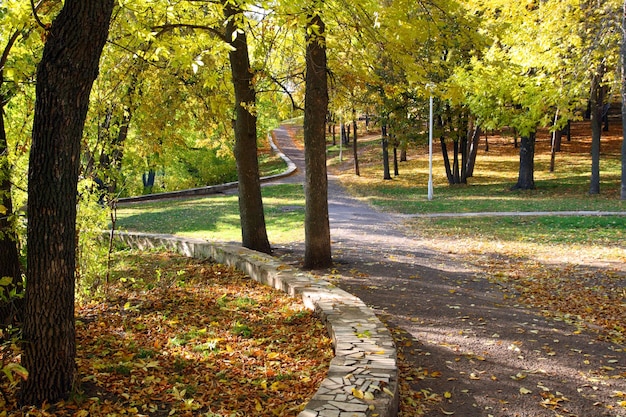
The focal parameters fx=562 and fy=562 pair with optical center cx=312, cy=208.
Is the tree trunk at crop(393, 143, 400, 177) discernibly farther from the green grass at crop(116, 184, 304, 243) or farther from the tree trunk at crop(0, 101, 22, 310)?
the tree trunk at crop(0, 101, 22, 310)

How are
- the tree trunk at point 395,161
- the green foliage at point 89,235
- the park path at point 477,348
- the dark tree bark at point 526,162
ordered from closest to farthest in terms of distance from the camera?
the park path at point 477,348
the green foliage at point 89,235
the dark tree bark at point 526,162
the tree trunk at point 395,161

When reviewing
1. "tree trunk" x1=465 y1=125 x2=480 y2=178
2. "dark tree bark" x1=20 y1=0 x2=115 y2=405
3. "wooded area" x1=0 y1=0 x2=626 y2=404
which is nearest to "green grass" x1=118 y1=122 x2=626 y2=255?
"tree trunk" x1=465 y1=125 x2=480 y2=178

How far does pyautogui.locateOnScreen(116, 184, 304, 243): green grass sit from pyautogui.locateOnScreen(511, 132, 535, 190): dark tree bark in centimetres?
988

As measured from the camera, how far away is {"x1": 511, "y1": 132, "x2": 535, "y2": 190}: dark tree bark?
2420cm

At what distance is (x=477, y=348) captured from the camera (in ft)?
17.9

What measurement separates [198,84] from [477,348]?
22.9ft

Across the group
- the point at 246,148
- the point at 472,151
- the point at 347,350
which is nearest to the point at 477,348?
the point at 347,350

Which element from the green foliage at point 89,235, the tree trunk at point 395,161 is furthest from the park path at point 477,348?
the tree trunk at point 395,161

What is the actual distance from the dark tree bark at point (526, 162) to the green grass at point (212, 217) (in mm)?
9875

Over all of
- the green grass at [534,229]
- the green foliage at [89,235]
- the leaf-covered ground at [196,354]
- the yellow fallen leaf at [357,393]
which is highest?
the green foliage at [89,235]

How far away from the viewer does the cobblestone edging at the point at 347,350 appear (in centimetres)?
348

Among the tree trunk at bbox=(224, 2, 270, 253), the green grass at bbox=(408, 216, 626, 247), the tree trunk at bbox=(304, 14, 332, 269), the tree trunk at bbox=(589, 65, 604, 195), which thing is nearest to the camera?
the tree trunk at bbox=(304, 14, 332, 269)

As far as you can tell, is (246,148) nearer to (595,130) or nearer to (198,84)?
(198,84)

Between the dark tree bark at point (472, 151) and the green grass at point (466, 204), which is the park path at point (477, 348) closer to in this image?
the green grass at point (466, 204)
